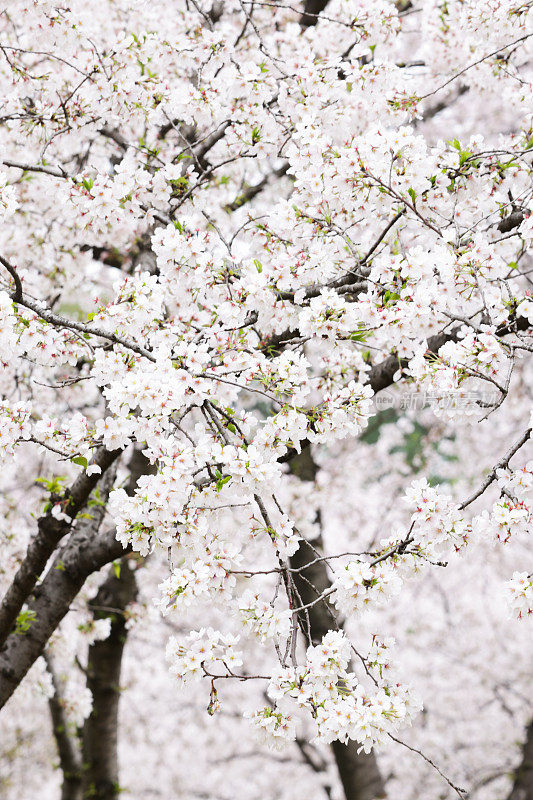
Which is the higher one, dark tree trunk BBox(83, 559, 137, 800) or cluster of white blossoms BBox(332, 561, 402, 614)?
dark tree trunk BBox(83, 559, 137, 800)

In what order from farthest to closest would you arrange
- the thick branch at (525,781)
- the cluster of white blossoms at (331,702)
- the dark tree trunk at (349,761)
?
the dark tree trunk at (349,761), the thick branch at (525,781), the cluster of white blossoms at (331,702)

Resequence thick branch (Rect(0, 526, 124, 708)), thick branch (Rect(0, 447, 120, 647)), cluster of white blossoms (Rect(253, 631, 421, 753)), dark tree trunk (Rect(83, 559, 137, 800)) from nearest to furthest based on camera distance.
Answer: cluster of white blossoms (Rect(253, 631, 421, 753))
thick branch (Rect(0, 447, 120, 647))
thick branch (Rect(0, 526, 124, 708))
dark tree trunk (Rect(83, 559, 137, 800))

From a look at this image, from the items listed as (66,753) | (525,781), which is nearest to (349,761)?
(525,781)

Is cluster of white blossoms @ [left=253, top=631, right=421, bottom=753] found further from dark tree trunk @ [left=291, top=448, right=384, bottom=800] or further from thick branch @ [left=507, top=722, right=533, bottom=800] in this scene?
thick branch @ [left=507, top=722, right=533, bottom=800]

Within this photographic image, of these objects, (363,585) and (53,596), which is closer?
(363,585)

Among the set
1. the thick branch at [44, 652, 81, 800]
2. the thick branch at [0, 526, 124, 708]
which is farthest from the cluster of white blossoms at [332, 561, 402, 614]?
the thick branch at [44, 652, 81, 800]

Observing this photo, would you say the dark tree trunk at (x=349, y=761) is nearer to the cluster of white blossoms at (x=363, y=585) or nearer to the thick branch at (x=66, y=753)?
the thick branch at (x=66, y=753)

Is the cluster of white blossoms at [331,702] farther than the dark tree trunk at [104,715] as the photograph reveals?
No

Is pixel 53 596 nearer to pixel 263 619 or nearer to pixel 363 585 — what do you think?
pixel 263 619

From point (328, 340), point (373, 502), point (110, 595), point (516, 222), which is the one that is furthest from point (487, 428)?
point (328, 340)

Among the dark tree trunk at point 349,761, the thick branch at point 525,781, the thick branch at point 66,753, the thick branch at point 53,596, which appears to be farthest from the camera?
the thick branch at point 66,753

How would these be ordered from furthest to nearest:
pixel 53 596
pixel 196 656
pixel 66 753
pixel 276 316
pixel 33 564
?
1. pixel 66 753
2. pixel 53 596
3. pixel 33 564
4. pixel 276 316
5. pixel 196 656

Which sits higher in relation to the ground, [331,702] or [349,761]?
[349,761]

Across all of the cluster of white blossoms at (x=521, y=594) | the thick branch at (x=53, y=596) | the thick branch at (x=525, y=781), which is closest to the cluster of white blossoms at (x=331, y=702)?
the cluster of white blossoms at (x=521, y=594)
